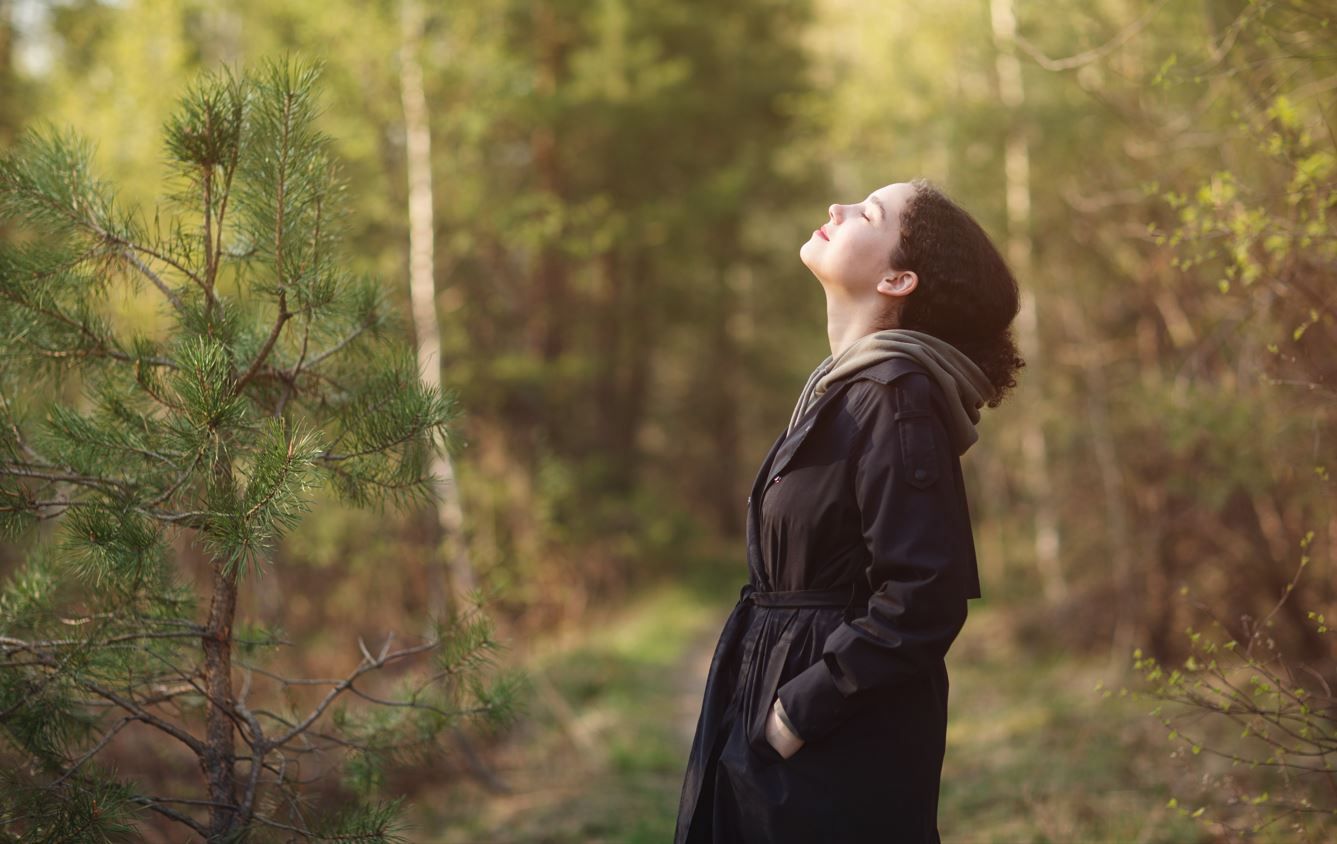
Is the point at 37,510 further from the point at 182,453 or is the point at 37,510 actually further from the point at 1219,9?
the point at 1219,9

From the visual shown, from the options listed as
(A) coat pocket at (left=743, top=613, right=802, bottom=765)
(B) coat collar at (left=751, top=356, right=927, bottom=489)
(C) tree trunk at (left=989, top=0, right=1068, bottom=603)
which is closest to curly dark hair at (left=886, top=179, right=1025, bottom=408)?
(B) coat collar at (left=751, top=356, right=927, bottom=489)

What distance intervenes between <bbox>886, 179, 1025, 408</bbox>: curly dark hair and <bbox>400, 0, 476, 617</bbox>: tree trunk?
6.90m

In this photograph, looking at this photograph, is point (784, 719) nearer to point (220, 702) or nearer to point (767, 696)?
point (767, 696)

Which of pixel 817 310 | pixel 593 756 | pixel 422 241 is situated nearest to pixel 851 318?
pixel 593 756

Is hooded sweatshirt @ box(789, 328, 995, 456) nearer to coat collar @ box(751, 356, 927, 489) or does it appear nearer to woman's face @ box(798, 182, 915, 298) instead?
coat collar @ box(751, 356, 927, 489)

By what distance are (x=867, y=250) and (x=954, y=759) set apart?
16.8 feet

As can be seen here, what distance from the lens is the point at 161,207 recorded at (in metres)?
2.97

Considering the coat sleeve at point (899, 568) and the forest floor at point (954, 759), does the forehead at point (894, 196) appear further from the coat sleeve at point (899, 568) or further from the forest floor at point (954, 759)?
the forest floor at point (954, 759)

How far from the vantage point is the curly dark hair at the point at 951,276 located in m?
2.39

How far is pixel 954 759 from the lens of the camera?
6660mm

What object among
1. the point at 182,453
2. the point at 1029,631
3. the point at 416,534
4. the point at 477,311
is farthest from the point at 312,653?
the point at 182,453

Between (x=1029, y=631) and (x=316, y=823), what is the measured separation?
8.26m

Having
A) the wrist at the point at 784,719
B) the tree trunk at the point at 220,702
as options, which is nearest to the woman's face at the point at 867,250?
the wrist at the point at 784,719

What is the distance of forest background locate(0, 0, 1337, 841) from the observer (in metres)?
4.78
